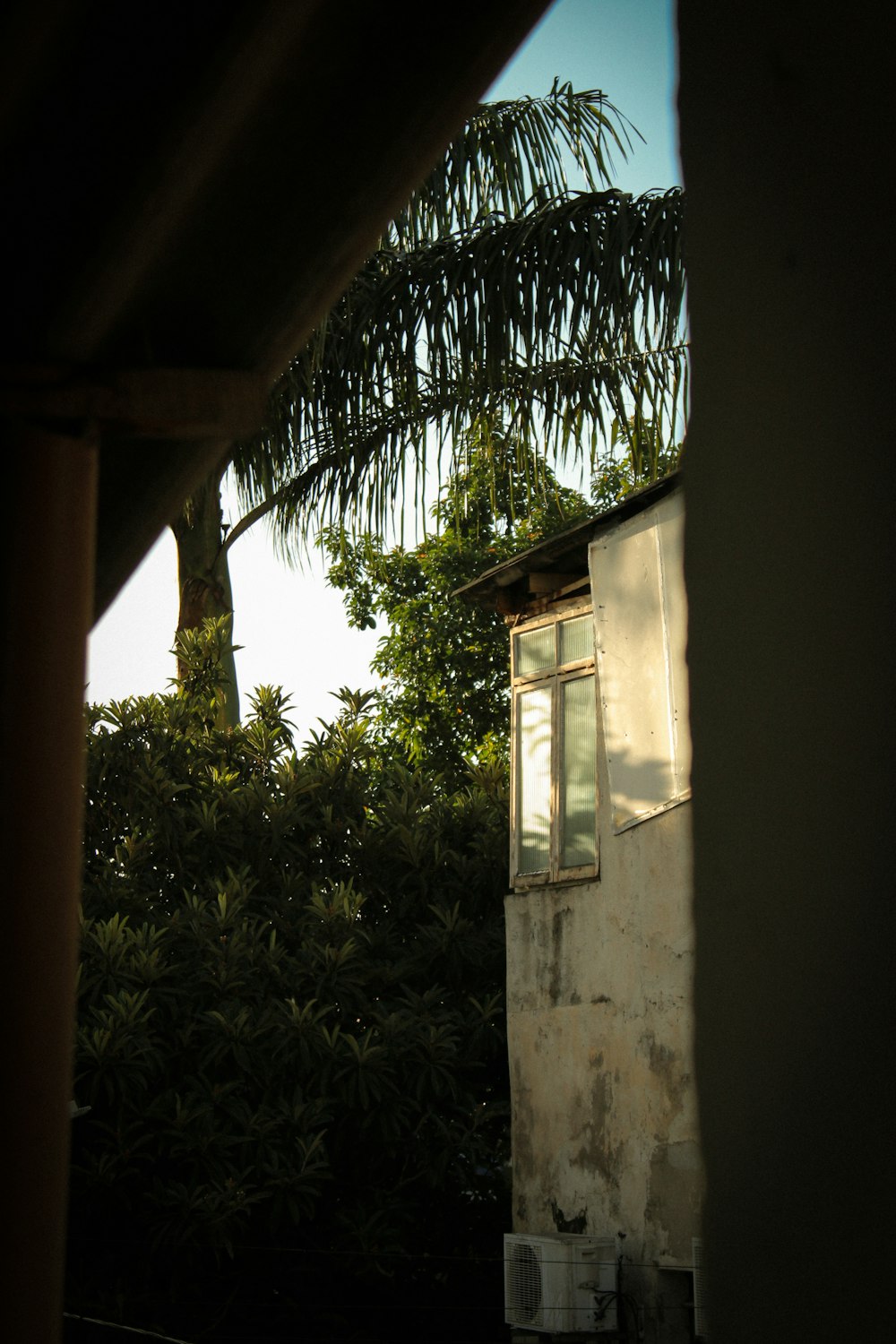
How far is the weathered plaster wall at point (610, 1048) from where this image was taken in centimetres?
927

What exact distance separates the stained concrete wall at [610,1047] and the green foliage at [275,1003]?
70 centimetres

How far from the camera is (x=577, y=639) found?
1076cm

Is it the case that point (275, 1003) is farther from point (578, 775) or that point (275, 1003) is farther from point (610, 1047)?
point (578, 775)

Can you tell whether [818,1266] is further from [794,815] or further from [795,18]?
[795,18]

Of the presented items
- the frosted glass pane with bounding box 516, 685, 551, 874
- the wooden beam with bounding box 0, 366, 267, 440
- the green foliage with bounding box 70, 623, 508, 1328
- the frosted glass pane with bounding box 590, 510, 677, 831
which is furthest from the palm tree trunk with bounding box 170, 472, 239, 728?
the wooden beam with bounding box 0, 366, 267, 440

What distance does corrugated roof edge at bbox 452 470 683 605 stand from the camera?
32.7 feet

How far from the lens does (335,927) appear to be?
11.5m

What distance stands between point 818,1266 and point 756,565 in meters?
0.47

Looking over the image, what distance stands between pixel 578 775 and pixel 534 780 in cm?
50

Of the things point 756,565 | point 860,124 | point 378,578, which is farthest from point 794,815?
point 378,578

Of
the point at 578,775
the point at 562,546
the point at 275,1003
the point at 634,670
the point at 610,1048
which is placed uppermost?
the point at 562,546

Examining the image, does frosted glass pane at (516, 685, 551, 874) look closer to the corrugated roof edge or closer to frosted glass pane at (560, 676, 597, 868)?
frosted glass pane at (560, 676, 597, 868)

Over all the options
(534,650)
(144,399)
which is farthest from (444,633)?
(144,399)

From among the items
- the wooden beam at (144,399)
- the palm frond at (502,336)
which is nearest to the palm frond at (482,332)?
the palm frond at (502,336)
